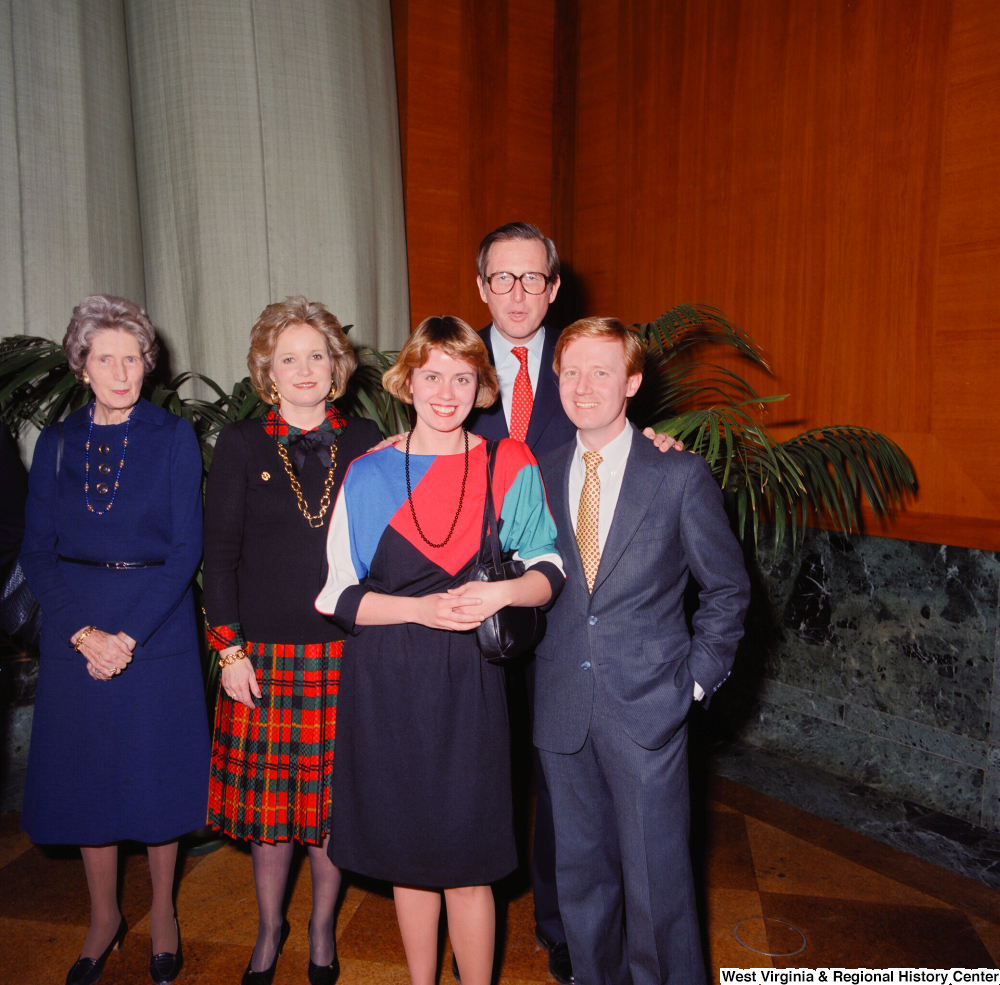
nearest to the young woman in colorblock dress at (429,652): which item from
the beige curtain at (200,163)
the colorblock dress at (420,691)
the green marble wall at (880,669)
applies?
the colorblock dress at (420,691)

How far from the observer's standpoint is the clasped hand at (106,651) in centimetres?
194

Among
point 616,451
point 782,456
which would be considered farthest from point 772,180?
point 616,451

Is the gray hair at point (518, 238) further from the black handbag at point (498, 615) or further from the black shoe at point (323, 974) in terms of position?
the black shoe at point (323, 974)

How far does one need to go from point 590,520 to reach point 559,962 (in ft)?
4.08

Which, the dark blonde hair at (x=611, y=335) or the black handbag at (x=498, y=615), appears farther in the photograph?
the dark blonde hair at (x=611, y=335)

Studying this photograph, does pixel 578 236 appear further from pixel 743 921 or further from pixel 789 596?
pixel 743 921

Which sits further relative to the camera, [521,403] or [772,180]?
[772,180]

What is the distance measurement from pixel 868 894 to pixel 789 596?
118 cm

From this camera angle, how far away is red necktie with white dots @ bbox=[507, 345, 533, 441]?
6.83ft

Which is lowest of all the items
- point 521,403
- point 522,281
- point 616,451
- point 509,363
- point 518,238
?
point 616,451

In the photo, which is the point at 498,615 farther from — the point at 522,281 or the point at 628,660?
the point at 522,281

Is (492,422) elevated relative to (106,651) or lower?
elevated

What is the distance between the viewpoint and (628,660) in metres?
1.66

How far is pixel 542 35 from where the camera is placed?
13.1 ft
